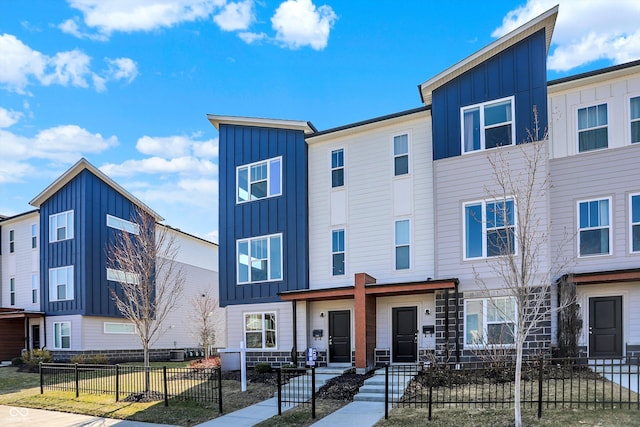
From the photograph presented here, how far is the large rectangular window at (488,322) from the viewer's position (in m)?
13.8

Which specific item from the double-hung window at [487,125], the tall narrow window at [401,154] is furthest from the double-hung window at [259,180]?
the double-hung window at [487,125]

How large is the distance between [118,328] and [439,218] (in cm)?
1968

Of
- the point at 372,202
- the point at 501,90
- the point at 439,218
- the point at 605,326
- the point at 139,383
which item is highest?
the point at 501,90

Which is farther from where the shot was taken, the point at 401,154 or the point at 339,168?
the point at 339,168

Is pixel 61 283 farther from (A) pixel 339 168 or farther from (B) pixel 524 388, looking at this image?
(B) pixel 524 388

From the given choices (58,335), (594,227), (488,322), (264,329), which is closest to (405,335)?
(488,322)

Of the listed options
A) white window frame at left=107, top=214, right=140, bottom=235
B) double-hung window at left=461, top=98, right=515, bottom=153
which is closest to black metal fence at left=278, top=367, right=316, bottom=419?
double-hung window at left=461, top=98, right=515, bottom=153

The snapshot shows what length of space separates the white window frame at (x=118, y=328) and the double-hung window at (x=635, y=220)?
2403cm

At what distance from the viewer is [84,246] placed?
25.3 meters

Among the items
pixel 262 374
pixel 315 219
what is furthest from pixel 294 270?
pixel 262 374

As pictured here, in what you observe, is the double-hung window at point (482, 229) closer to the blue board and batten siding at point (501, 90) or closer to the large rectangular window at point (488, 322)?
the large rectangular window at point (488, 322)

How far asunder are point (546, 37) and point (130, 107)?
15.0m

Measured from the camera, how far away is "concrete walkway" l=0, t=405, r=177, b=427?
11.4 m

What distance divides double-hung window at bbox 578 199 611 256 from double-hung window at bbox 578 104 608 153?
1.63 meters
